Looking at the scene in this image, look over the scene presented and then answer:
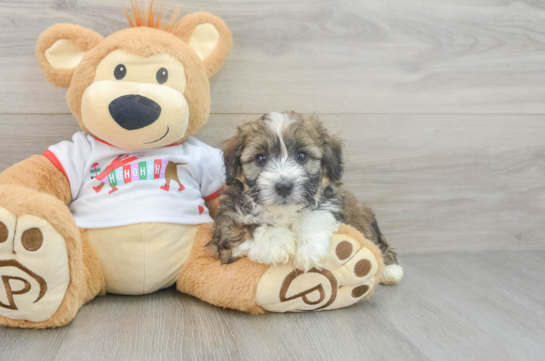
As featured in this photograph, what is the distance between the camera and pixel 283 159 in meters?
1.50

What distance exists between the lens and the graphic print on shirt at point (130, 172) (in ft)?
5.48

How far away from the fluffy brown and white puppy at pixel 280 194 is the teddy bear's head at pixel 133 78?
10.1 inches

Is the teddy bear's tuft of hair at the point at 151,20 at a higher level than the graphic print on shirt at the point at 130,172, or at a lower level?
higher

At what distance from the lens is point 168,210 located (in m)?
1.67

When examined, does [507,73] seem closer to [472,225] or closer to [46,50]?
[472,225]

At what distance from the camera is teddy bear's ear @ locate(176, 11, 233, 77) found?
5.86ft

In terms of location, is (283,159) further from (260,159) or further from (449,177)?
(449,177)

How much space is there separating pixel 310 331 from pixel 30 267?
924 mm

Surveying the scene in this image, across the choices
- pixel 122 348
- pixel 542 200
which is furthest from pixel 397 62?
pixel 122 348

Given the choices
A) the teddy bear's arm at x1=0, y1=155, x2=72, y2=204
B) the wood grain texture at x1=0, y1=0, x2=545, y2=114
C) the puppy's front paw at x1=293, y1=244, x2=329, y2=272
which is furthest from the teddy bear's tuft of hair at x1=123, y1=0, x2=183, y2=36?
the puppy's front paw at x1=293, y1=244, x2=329, y2=272

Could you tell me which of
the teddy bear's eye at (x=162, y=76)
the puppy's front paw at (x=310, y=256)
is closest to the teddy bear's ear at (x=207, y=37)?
the teddy bear's eye at (x=162, y=76)

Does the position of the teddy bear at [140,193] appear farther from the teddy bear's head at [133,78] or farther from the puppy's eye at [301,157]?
the puppy's eye at [301,157]

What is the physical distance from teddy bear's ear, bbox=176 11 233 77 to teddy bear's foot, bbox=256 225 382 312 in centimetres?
91

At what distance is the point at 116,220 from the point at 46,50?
74 centimetres
